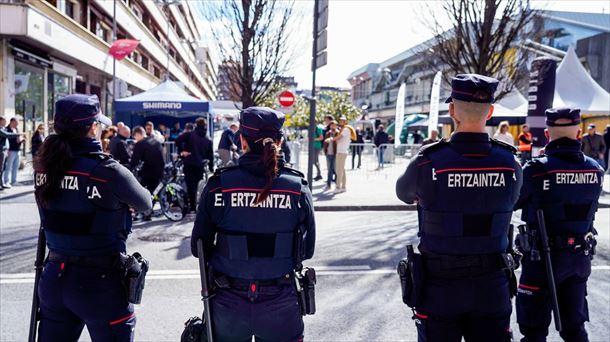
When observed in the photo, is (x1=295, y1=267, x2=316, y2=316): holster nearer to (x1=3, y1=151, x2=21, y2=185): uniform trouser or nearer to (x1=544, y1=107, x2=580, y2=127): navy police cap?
(x1=544, y1=107, x2=580, y2=127): navy police cap

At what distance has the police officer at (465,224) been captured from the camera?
290 cm

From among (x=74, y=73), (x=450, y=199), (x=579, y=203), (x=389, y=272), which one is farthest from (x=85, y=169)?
(x=74, y=73)

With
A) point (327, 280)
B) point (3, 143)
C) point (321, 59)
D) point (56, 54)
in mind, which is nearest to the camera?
point (327, 280)

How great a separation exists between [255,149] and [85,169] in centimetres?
93

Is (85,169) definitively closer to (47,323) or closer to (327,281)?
(47,323)

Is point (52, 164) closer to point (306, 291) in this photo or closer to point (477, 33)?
point (306, 291)

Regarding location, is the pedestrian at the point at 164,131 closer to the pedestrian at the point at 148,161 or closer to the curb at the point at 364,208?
the pedestrian at the point at 148,161

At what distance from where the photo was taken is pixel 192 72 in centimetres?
7756

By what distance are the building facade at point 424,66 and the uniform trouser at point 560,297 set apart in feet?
42.5

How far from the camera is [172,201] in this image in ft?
34.4

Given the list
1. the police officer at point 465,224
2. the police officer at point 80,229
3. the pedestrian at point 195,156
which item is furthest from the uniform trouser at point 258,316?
the pedestrian at point 195,156

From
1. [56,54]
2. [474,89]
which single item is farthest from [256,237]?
[56,54]

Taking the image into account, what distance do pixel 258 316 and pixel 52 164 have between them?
4.49 ft

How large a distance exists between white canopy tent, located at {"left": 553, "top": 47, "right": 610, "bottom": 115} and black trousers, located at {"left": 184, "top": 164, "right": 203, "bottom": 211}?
12.8 metres
